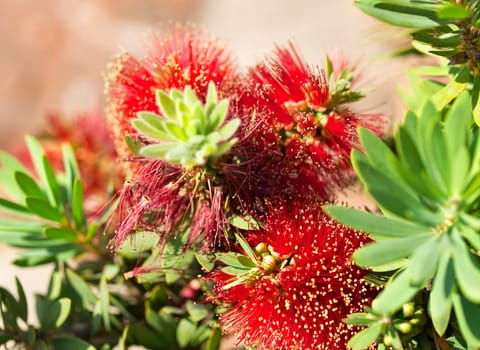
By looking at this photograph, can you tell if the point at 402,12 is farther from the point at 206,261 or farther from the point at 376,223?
the point at 206,261

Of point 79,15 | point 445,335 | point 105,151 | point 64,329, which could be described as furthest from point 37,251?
point 79,15

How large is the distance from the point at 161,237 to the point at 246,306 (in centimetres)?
13

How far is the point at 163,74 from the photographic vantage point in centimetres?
77

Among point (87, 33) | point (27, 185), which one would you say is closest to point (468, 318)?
point (27, 185)

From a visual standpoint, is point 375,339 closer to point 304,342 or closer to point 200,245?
point 304,342

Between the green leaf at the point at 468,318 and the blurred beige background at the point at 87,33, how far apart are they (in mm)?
1447

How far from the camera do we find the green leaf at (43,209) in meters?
0.85

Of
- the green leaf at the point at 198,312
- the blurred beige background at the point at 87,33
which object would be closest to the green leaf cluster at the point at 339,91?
the green leaf at the point at 198,312

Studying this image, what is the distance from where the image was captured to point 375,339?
2.10ft

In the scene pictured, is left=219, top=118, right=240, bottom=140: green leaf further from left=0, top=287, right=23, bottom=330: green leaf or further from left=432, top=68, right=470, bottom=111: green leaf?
left=0, top=287, right=23, bottom=330: green leaf

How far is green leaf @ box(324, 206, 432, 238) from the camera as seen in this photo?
0.55m

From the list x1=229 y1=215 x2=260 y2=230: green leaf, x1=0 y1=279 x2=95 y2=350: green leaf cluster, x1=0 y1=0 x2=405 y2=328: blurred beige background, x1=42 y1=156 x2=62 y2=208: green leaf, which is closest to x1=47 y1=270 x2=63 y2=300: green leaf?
x1=0 y1=279 x2=95 y2=350: green leaf cluster

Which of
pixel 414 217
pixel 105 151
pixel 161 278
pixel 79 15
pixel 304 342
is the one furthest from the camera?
pixel 79 15

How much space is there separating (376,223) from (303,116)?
217 mm
